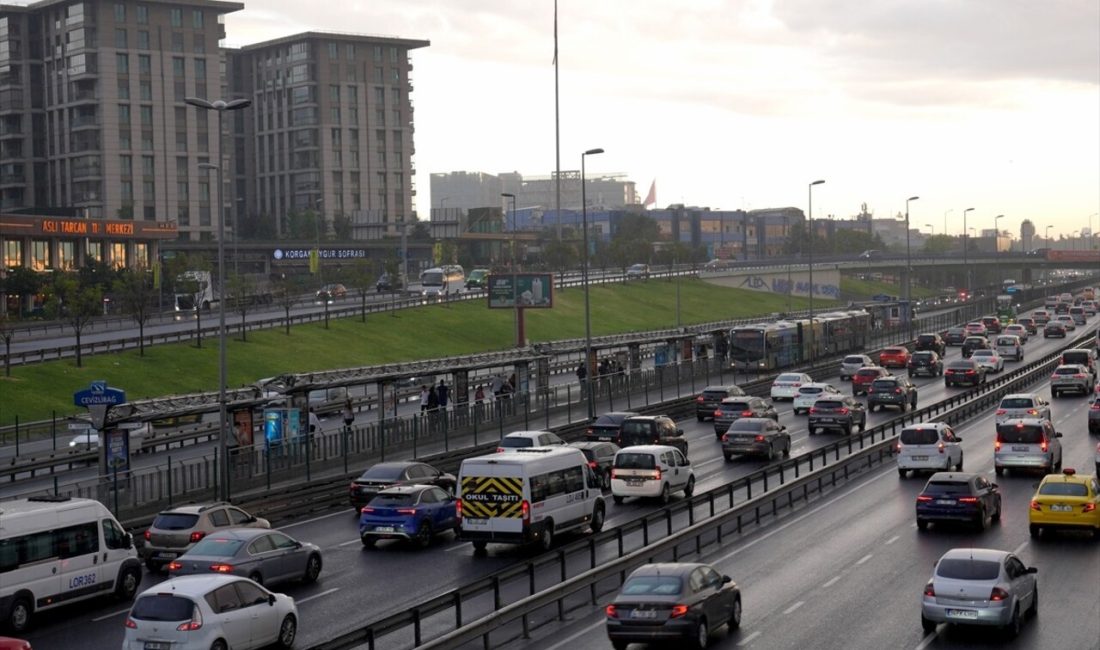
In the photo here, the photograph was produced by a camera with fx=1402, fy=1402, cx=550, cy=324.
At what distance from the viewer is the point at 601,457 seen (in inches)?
1565

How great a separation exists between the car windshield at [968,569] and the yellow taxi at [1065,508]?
8936mm

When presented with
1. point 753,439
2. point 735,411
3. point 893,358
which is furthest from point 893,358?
point 753,439

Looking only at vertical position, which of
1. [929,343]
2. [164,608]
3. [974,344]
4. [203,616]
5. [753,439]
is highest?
[164,608]

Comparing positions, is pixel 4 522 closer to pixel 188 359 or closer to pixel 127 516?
pixel 127 516

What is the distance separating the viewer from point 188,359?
76750mm

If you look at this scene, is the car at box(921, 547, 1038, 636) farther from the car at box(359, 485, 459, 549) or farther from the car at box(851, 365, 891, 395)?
the car at box(851, 365, 891, 395)

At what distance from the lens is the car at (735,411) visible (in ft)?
173

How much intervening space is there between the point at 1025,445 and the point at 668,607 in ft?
76.8

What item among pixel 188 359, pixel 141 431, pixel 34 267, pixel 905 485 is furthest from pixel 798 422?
pixel 34 267

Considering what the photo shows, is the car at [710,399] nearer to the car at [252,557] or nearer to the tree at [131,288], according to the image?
the car at [252,557]

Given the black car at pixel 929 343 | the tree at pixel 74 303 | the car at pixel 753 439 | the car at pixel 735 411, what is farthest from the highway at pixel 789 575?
the black car at pixel 929 343

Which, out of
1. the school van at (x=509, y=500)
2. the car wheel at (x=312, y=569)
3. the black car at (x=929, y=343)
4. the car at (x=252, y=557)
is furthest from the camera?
the black car at (x=929, y=343)

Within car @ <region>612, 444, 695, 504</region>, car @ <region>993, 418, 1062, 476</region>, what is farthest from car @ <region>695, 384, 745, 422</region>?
car @ <region>612, 444, 695, 504</region>

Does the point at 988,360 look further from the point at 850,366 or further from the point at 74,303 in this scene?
the point at 74,303
